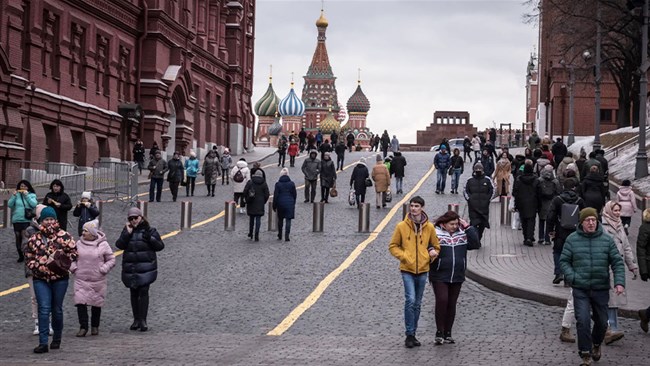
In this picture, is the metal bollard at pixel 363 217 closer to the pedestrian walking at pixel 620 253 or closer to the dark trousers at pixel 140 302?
the pedestrian walking at pixel 620 253

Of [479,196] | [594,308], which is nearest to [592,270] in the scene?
[594,308]

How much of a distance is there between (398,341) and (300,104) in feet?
513

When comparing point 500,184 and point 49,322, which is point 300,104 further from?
point 49,322

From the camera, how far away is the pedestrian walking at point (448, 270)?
14016mm

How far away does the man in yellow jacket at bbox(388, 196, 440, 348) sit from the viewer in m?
13.9

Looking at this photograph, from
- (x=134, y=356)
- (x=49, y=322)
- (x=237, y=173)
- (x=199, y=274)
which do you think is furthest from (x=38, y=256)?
(x=237, y=173)

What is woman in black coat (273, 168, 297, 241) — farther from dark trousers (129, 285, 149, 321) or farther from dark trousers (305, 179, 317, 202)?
dark trousers (129, 285, 149, 321)

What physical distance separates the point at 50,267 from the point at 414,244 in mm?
4234

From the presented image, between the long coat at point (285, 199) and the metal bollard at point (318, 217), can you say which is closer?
the long coat at point (285, 199)

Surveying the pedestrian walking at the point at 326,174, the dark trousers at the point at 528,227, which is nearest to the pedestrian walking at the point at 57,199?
the dark trousers at the point at 528,227

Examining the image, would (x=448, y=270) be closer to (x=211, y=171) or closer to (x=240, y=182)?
(x=240, y=182)

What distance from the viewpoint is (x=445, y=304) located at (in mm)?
14016

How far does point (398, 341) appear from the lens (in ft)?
47.3

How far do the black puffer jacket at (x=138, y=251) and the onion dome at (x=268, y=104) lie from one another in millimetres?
145924
